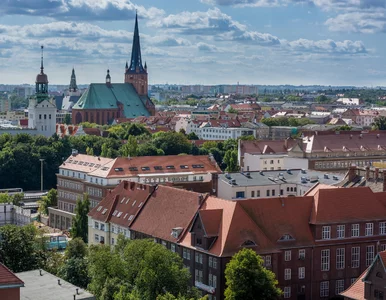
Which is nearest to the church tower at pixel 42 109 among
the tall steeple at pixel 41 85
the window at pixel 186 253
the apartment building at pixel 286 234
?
the tall steeple at pixel 41 85

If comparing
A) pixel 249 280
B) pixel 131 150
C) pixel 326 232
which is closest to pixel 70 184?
pixel 131 150

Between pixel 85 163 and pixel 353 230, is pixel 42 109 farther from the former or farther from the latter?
Answer: pixel 353 230

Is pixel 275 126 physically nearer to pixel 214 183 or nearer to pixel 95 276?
pixel 214 183

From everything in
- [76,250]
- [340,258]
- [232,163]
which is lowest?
[76,250]

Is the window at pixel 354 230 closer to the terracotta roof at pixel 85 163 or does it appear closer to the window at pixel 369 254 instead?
the window at pixel 369 254

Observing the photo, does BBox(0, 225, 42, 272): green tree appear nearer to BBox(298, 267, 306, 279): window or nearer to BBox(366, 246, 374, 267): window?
BBox(298, 267, 306, 279): window
